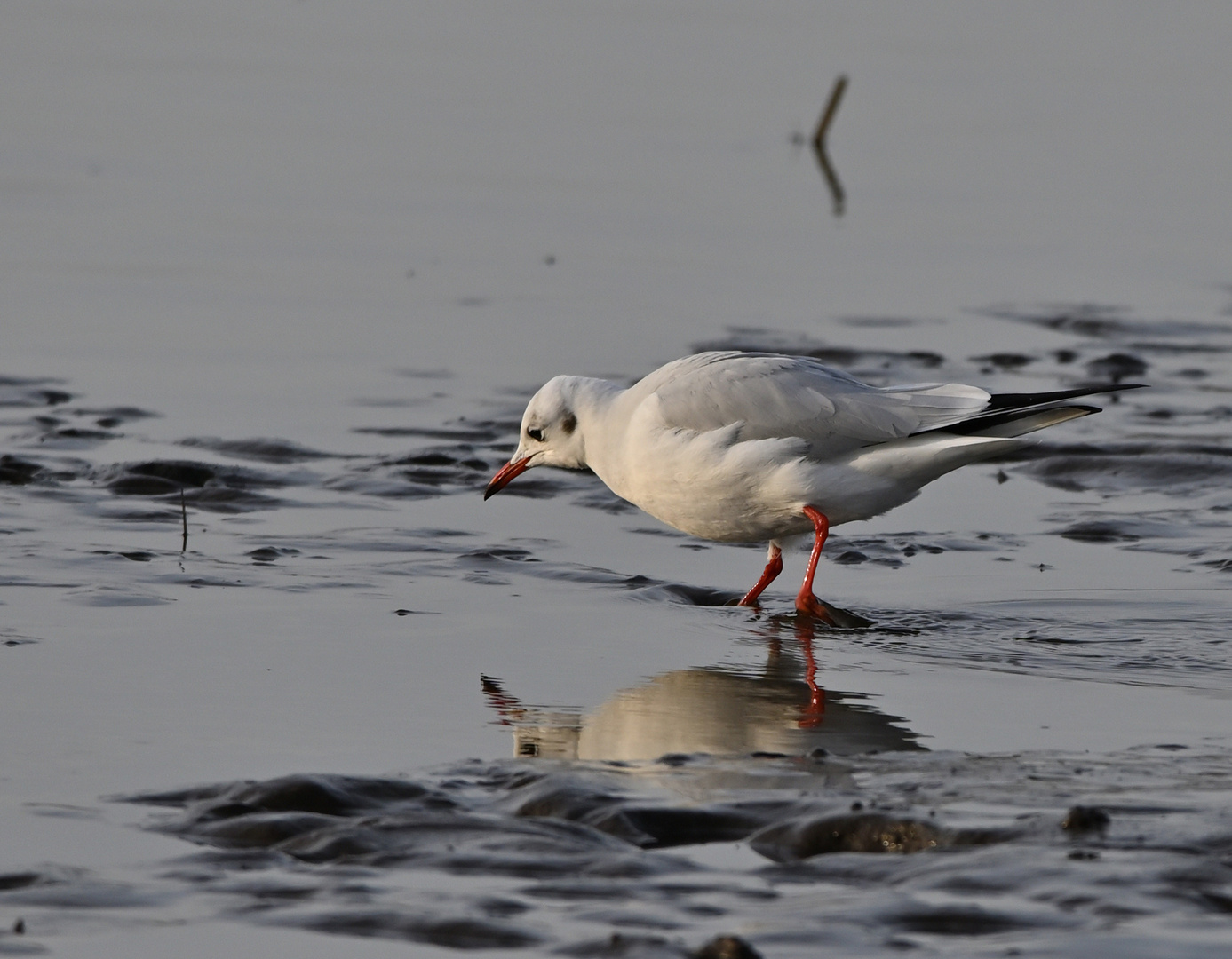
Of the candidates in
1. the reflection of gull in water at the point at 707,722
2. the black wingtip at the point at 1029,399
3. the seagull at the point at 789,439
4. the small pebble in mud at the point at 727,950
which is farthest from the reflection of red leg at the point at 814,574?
the small pebble in mud at the point at 727,950

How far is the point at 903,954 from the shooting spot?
4027 millimetres

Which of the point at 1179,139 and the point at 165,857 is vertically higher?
the point at 1179,139

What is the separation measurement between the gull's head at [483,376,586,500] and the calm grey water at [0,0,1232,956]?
0.35 metres

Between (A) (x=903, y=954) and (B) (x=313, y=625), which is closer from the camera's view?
(A) (x=903, y=954)

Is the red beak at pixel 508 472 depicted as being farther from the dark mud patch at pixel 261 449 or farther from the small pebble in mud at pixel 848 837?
the small pebble in mud at pixel 848 837

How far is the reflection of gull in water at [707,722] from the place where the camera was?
→ 571 cm

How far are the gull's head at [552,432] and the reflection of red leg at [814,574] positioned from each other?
1.03 m

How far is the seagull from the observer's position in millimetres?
7844

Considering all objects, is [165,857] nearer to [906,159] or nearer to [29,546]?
[29,546]

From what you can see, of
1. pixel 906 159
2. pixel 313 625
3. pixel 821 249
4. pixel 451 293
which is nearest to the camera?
pixel 313 625

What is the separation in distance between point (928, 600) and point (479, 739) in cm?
263

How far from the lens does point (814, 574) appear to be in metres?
7.81

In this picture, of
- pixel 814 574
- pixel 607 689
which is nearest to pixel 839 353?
pixel 814 574

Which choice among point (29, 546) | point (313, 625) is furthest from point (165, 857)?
point (29, 546)
